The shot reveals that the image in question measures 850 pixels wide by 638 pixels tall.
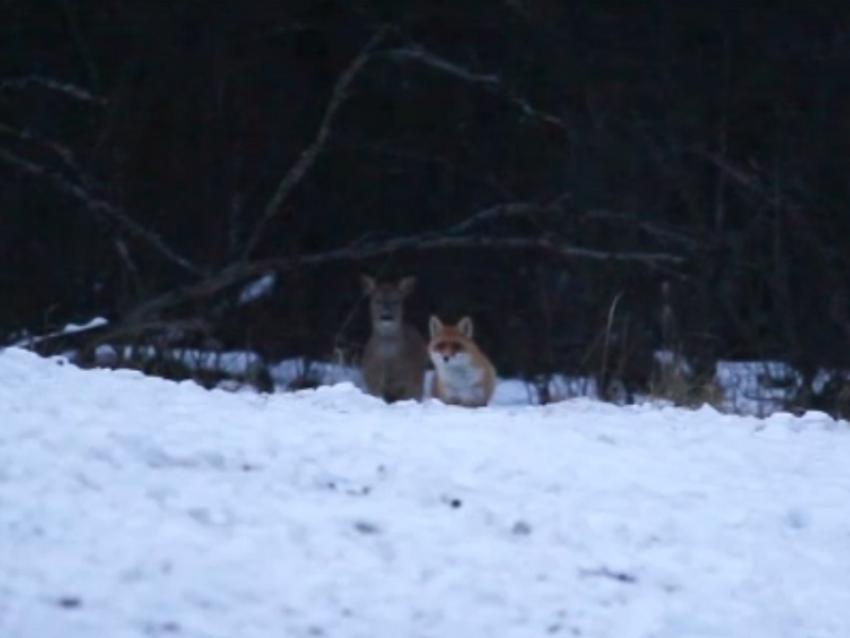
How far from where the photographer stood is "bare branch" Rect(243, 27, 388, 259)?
17938 millimetres

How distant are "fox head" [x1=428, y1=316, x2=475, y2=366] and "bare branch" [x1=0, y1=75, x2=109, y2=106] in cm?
439

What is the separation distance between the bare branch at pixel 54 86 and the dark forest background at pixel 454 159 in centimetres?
3

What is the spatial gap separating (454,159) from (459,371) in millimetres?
4357

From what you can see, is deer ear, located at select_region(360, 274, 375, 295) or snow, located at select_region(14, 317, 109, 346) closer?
snow, located at select_region(14, 317, 109, 346)

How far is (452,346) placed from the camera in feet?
51.8

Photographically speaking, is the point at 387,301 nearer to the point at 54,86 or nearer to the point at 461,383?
the point at 461,383

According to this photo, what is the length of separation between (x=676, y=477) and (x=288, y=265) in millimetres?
10096

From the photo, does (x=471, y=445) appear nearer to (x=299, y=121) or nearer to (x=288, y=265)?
(x=288, y=265)

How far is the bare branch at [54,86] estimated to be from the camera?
18.7 meters

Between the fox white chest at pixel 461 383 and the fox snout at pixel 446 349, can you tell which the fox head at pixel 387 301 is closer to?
the fox snout at pixel 446 349

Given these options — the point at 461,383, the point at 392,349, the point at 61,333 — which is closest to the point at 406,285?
the point at 392,349

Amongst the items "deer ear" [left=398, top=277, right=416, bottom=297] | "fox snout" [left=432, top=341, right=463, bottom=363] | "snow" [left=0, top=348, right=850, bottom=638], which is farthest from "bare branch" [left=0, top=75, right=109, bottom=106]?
"snow" [left=0, top=348, right=850, bottom=638]

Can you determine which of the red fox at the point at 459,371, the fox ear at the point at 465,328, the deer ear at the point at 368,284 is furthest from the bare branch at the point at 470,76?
the red fox at the point at 459,371

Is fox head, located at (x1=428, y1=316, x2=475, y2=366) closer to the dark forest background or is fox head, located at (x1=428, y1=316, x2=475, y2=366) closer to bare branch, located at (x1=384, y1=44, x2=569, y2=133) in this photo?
the dark forest background
